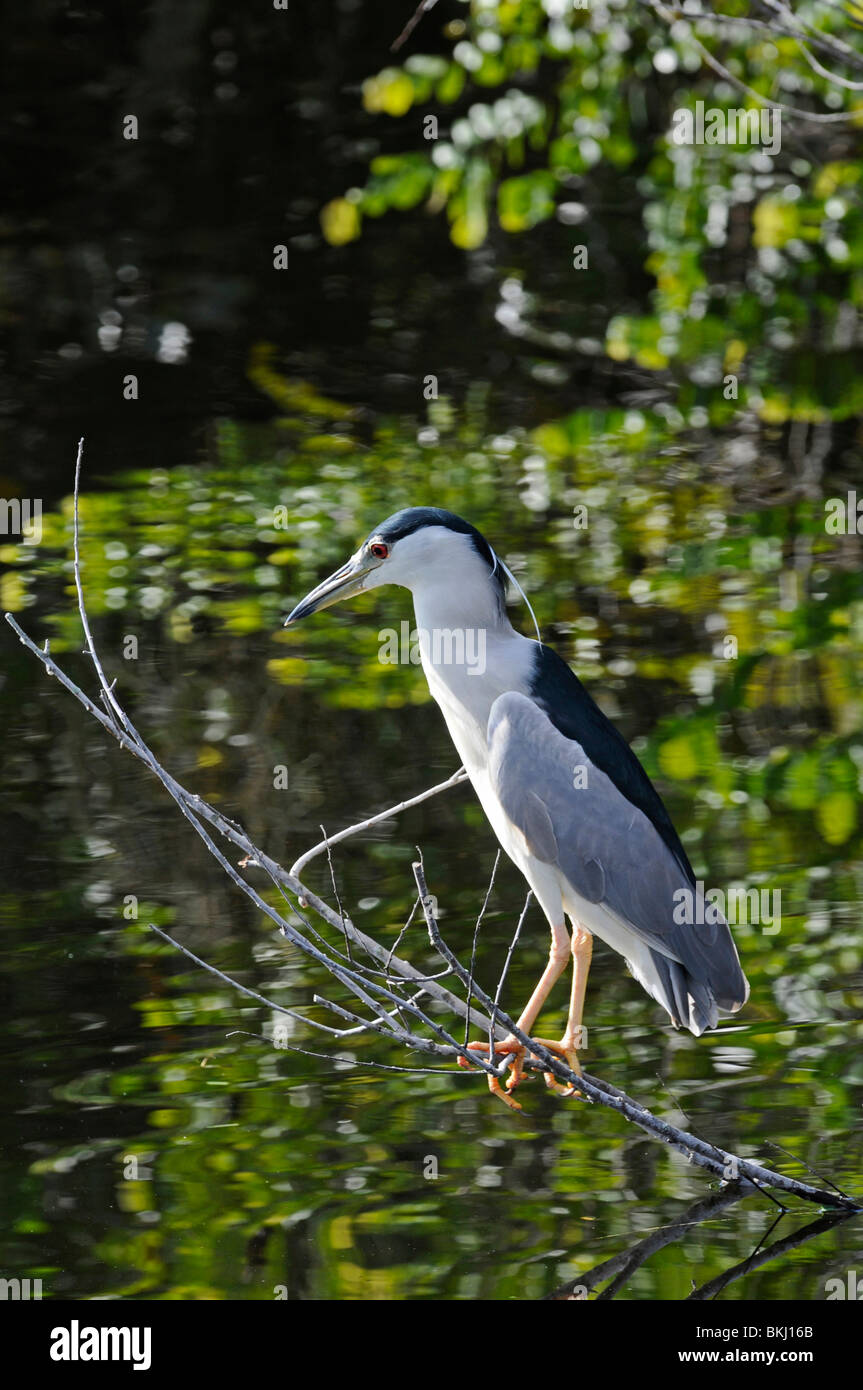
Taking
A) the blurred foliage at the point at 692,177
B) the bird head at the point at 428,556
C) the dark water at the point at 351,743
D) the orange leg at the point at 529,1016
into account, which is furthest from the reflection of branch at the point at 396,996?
the blurred foliage at the point at 692,177

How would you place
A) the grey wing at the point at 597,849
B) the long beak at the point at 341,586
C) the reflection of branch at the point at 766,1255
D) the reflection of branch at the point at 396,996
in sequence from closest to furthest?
the reflection of branch at the point at 396,996
the reflection of branch at the point at 766,1255
the grey wing at the point at 597,849
the long beak at the point at 341,586

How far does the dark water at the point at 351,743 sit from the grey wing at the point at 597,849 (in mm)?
399

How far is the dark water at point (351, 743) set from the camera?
13.4 feet

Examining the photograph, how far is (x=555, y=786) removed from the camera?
4109mm

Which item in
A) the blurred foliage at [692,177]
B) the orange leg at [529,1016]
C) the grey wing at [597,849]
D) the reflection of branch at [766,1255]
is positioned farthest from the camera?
the blurred foliage at [692,177]

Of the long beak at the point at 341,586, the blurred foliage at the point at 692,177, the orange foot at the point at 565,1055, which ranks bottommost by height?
the orange foot at the point at 565,1055

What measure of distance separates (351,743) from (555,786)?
3.10 metres

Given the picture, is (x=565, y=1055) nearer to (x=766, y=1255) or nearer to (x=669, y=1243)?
(x=669, y=1243)

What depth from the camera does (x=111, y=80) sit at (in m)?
16.8

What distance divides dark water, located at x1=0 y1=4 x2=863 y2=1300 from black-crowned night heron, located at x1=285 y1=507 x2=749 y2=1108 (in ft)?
1.42

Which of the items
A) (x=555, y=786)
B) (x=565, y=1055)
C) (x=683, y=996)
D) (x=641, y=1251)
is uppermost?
(x=555, y=786)

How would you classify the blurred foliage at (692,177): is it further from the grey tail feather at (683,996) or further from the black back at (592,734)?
the grey tail feather at (683,996)

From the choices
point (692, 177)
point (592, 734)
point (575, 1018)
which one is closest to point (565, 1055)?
point (575, 1018)

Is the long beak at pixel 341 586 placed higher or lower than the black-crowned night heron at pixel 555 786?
higher
